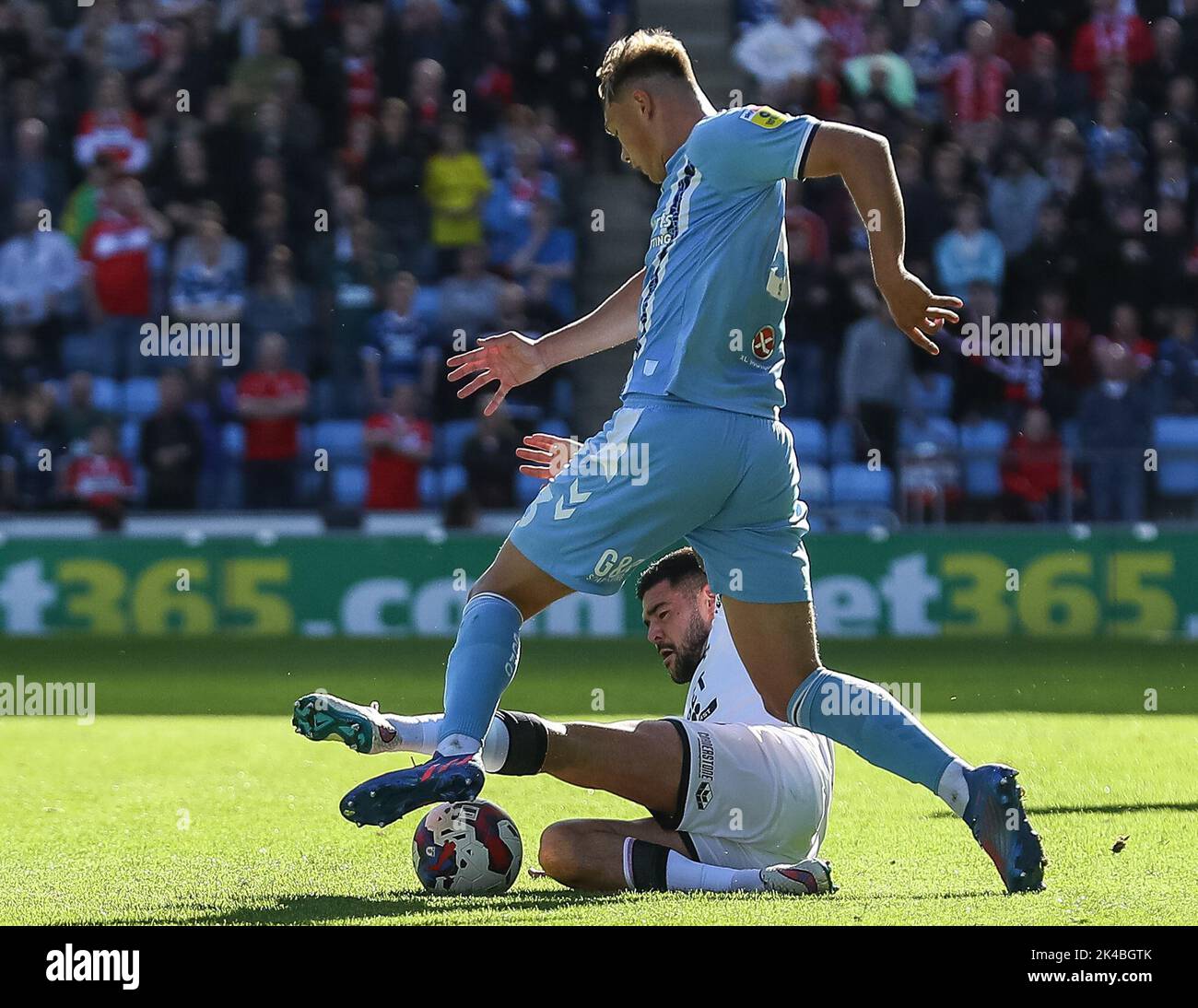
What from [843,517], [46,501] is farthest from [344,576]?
[843,517]

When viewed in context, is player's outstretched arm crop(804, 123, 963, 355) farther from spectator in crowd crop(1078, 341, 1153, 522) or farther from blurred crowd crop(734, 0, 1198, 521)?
spectator in crowd crop(1078, 341, 1153, 522)

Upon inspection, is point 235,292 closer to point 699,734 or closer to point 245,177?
point 245,177

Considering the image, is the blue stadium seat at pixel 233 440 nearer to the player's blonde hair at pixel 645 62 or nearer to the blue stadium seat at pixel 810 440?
the blue stadium seat at pixel 810 440

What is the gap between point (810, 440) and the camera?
46.2 feet

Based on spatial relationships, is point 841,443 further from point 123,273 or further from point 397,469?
point 123,273

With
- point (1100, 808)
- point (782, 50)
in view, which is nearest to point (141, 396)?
point (782, 50)

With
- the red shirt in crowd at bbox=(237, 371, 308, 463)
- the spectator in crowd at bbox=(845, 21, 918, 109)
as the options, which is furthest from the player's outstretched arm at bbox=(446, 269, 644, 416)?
the spectator in crowd at bbox=(845, 21, 918, 109)

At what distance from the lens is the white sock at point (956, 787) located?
15.1 feet

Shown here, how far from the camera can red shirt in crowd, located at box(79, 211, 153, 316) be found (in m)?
15.2

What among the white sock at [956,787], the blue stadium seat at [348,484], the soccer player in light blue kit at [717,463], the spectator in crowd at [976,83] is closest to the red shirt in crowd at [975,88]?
the spectator in crowd at [976,83]

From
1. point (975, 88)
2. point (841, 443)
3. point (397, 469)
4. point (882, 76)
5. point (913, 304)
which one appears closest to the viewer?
point (913, 304)

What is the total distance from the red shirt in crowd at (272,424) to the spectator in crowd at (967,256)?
15.7 feet

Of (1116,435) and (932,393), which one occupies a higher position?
(932,393)

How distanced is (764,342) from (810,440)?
942cm
